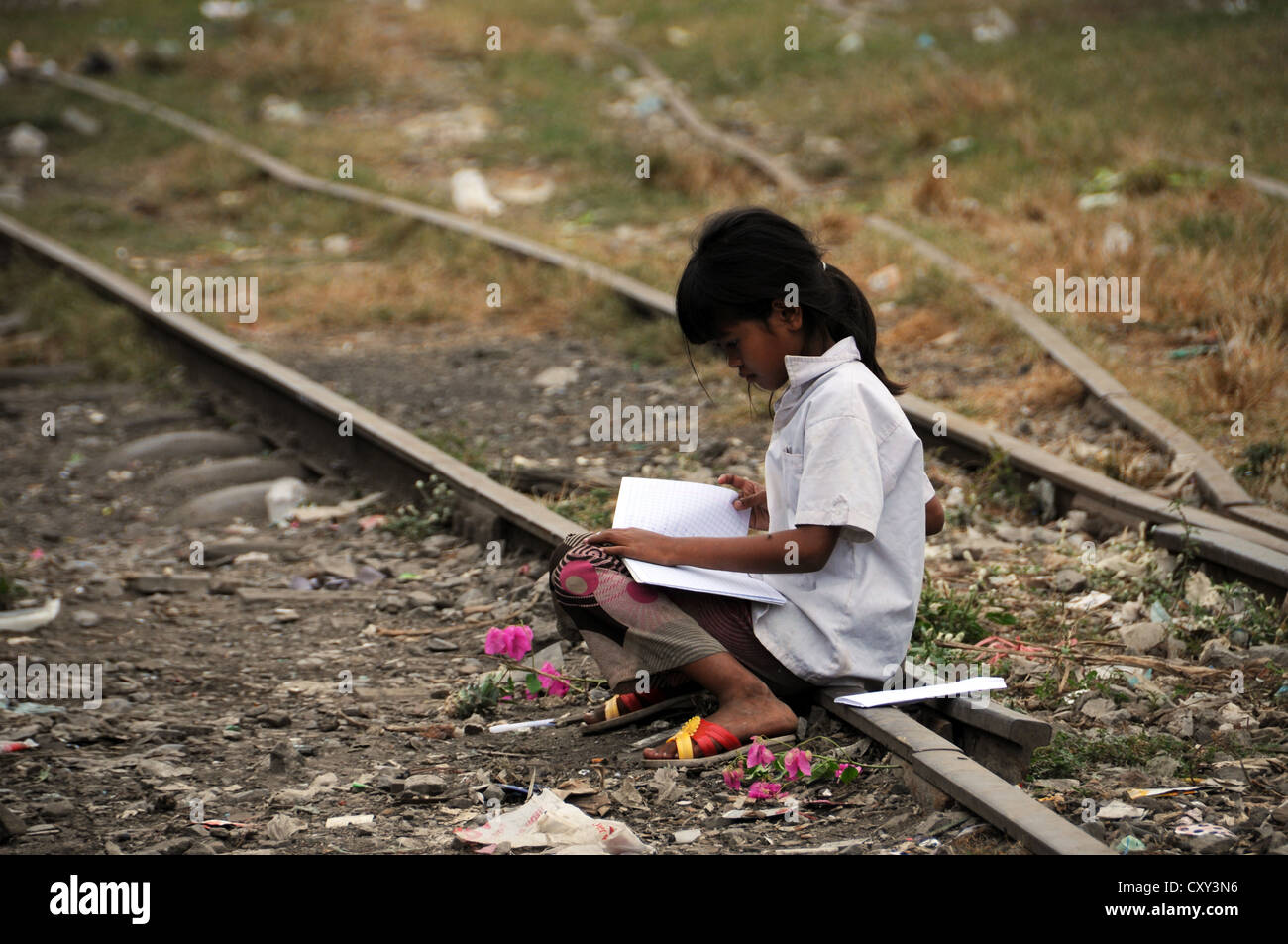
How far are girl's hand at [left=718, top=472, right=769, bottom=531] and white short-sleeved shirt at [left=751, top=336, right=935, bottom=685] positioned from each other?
164 millimetres

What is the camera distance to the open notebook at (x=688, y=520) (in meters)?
3.37

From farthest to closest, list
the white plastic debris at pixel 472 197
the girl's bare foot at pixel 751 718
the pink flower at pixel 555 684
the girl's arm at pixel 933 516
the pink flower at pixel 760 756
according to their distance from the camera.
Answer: the white plastic debris at pixel 472 197 < the pink flower at pixel 555 684 < the girl's arm at pixel 933 516 < the girl's bare foot at pixel 751 718 < the pink flower at pixel 760 756

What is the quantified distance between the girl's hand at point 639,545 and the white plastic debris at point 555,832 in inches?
23.9

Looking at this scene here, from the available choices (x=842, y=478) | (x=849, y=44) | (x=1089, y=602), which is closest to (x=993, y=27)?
(x=849, y=44)

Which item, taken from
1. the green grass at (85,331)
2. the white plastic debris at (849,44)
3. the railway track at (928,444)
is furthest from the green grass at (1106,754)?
the white plastic debris at (849,44)

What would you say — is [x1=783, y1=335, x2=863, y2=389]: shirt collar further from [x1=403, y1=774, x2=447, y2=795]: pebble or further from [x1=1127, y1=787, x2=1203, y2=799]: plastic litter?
[x1=403, y1=774, x2=447, y2=795]: pebble

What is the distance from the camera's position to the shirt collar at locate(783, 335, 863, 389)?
10.6ft

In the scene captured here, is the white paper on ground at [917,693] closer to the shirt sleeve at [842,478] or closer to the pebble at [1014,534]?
the shirt sleeve at [842,478]

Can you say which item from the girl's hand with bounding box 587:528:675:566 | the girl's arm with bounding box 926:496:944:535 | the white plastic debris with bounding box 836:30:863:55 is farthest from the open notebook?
the white plastic debris with bounding box 836:30:863:55

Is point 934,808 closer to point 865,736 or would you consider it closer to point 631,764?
point 865,736
